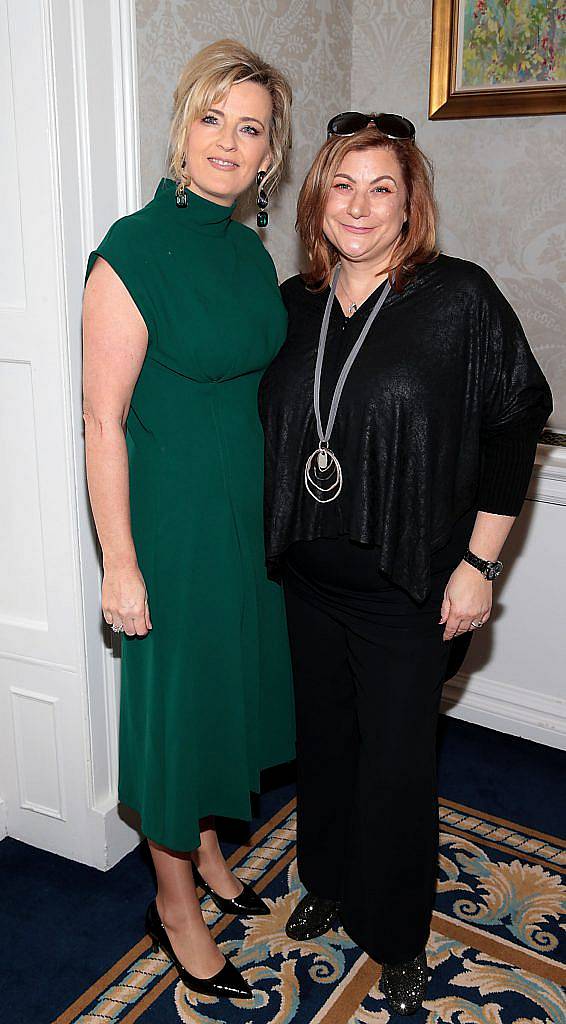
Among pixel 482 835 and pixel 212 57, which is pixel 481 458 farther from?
pixel 482 835

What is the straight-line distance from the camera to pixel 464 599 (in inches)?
64.6

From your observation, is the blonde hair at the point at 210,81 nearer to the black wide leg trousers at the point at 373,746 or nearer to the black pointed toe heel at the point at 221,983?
the black wide leg trousers at the point at 373,746

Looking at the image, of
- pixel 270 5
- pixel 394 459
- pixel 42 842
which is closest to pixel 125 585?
pixel 394 459

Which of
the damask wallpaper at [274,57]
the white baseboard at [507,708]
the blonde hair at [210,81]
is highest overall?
the damask wallpaper at [274,57]

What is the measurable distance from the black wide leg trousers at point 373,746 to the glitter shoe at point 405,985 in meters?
0.03

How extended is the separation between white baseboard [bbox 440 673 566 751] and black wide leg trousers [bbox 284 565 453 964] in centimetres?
101

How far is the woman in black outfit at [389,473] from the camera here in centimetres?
156

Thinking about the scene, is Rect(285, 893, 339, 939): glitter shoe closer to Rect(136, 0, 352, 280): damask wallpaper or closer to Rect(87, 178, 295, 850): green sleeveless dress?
Rect(87, 178, 295, 850): green sleeveless dress

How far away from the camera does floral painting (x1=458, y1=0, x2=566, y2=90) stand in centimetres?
249

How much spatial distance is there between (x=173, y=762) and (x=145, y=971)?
1.72ft

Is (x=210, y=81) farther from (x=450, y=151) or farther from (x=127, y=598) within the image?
(x=450, y=151)

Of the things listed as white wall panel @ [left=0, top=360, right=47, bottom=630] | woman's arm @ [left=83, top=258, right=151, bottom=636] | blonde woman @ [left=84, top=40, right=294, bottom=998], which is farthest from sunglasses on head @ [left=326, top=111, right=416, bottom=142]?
white wall panel @ [left=0, top=360, right=47, bottom=630]

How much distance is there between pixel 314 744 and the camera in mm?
1873

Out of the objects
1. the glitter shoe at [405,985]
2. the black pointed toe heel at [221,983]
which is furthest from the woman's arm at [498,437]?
the black pointed toe heel at [221,983]
